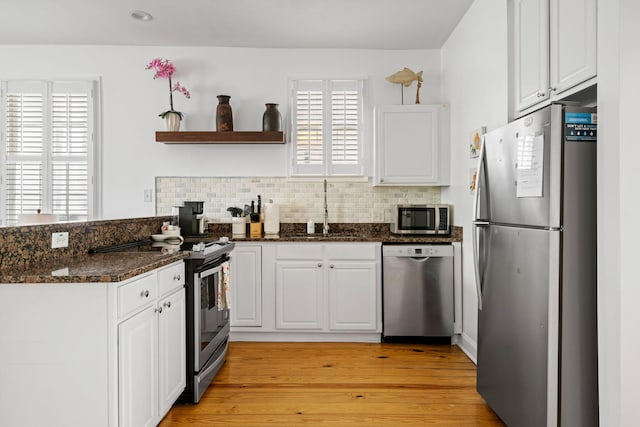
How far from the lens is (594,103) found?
2.17 meters

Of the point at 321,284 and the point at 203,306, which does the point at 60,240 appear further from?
the point at 321,284

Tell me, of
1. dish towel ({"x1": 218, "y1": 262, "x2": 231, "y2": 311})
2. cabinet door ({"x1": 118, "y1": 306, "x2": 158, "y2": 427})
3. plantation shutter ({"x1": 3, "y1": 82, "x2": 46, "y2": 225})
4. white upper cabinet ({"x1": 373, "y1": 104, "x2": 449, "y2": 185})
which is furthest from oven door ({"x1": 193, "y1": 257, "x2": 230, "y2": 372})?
plantation shutter ({"x1": 3, "y1": 82, "x2": 46, "y2": 225})

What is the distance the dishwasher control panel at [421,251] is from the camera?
3623 millimetres

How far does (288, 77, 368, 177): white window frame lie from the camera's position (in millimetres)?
4211

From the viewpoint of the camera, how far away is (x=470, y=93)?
340cm

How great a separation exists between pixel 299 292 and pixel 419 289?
1.03m

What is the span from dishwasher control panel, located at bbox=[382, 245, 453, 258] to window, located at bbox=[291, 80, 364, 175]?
0.99 m

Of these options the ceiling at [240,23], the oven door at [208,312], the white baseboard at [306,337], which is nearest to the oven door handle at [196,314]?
the oven door at [208,312]

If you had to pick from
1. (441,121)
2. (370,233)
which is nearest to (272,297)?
(370,233)

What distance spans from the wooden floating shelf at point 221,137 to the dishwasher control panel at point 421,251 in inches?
58.6

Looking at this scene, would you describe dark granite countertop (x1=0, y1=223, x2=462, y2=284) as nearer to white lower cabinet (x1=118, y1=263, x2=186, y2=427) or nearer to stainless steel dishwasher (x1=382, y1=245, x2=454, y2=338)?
white lower cabinet (x1=118, y1=263, x2=186, y2=427)

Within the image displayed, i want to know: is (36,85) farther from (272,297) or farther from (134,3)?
(272,297)

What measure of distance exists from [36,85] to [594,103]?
4.69 metres

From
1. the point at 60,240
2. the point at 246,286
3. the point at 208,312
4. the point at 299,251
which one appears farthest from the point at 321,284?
the point at 60,240
